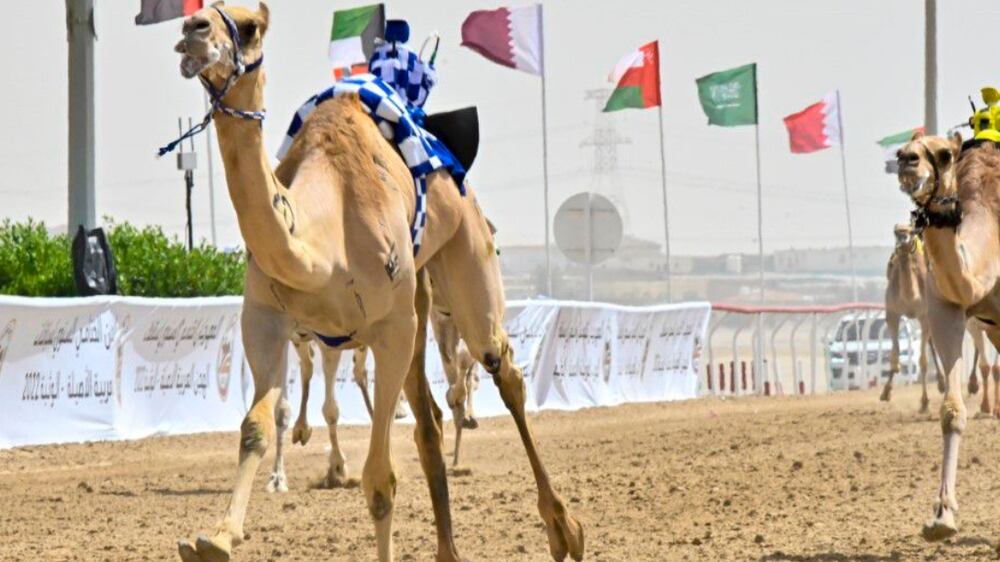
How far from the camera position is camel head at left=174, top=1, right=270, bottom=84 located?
24.6 feet

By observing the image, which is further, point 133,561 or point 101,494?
point 101,494

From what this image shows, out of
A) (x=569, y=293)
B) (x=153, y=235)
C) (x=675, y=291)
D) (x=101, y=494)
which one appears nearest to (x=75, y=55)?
(x=153, y=235)

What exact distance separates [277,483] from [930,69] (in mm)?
18756

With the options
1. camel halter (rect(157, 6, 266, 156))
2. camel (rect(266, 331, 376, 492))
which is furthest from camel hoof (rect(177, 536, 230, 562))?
camel (rect(266, 331, 376, 492))

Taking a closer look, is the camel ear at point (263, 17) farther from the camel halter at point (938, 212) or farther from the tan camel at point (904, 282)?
the tan camel at point (904, 282)

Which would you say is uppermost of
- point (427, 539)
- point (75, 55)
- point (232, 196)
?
point (75, 55)

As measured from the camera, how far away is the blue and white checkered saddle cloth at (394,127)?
962cm

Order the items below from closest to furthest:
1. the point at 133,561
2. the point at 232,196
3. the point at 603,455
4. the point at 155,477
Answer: the point at 232,196
the point at 133,561
the point at 155,477
the point at 603,455

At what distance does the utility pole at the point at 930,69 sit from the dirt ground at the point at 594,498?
10.3 metres

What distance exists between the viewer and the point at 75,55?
80.5ft

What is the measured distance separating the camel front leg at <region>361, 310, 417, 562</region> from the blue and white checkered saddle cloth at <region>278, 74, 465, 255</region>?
29.1 inches

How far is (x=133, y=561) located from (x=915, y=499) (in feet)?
17.2

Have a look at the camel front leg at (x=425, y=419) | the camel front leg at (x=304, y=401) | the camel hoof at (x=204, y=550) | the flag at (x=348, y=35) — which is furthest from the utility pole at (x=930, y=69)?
the camel hoof at (x=204, y=550)

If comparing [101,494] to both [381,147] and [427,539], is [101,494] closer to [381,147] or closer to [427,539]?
[427,539]
